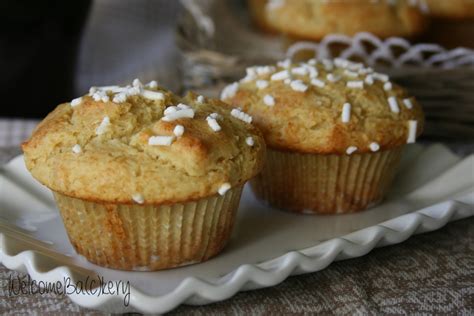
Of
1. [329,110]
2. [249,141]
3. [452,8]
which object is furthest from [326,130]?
[452,8]

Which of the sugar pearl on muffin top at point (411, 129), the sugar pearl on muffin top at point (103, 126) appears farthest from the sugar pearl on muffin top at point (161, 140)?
the sugar pearl on muffin top at point (411, 129)

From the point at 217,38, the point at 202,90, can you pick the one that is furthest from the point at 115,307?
the point at 217,38

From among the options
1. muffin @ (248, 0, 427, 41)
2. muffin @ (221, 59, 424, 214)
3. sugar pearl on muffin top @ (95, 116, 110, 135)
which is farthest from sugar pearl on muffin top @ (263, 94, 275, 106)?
muffin @ (248, 0, 427, 41)

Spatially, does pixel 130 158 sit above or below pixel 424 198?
above

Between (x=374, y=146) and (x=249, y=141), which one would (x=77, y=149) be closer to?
(x=249, y=141)

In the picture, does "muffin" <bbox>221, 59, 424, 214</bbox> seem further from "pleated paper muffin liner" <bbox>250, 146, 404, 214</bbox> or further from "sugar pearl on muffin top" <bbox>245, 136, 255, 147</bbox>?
"sugar pearl on muffin top" <bbox>245, 136, 255, 147</bbox>

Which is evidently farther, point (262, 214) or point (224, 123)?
point (262, 214)

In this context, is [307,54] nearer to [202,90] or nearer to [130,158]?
[202,90]
